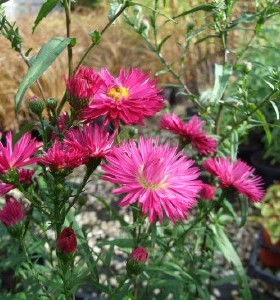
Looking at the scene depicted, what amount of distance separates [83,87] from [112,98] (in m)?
0.05

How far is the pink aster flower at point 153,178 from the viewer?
0.53m

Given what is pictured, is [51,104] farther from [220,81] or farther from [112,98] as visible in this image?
[220,81]

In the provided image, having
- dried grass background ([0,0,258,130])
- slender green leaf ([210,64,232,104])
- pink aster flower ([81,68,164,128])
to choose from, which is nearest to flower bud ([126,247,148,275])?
pink aster flower ([81,68,164,128])

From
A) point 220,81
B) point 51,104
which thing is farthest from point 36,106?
point 220,81

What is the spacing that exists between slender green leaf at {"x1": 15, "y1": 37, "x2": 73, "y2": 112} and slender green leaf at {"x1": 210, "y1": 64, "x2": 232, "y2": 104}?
368 millimetres

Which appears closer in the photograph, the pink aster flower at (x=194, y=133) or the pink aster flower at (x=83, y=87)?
the pink aster flower at (x=83, y=87)

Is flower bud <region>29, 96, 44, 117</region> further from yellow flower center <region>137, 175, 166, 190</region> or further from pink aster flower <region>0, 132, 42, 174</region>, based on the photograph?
yellow flower center <region>137, 175, 166, 190</region>

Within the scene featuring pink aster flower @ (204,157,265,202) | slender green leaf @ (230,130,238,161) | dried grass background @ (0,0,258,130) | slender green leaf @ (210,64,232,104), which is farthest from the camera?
dried grass background @ (0,0,258,130)

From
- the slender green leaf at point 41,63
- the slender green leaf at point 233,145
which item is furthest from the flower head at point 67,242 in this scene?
the slender green leaf at point 233,145

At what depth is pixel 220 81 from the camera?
2.99 ft

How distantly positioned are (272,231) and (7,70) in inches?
63.0

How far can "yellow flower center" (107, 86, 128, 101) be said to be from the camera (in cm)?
59

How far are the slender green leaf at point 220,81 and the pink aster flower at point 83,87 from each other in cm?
35

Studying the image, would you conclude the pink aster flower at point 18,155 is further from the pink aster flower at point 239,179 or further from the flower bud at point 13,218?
the pink aster flower at point 239,179
